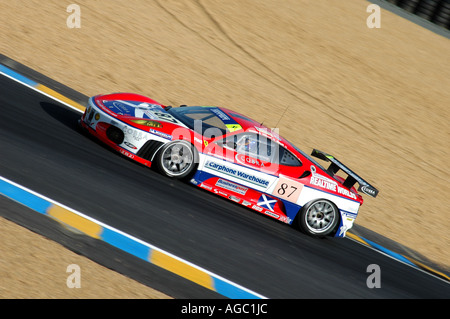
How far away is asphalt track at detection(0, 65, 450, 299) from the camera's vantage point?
686 centimetres

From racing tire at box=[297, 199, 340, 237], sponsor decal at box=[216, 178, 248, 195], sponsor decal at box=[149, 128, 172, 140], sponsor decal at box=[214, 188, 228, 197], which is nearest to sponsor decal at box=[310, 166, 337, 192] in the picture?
racing tire at box=[297, 199, 340, 237]

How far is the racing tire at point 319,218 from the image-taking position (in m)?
8.81

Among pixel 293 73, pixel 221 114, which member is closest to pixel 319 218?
pixel 221 114

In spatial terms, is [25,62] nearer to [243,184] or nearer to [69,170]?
[69,170]

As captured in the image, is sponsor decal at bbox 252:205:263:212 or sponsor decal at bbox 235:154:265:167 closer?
sponsor decal at bbox 235:154:265:167

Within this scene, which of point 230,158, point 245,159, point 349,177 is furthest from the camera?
point 349,177

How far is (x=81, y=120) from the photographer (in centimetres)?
888

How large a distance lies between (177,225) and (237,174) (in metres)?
1.49

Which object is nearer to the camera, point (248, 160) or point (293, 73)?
point (248, 160)

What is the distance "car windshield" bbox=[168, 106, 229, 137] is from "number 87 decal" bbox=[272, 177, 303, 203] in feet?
3.92

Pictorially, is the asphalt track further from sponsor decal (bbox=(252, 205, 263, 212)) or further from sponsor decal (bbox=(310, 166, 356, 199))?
sponsor decal (bbox=(310, 166, 356, 199))

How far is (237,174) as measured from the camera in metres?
8.44

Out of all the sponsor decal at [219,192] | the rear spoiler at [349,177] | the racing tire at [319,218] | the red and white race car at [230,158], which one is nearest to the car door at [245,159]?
the red and white race car at [230,158]

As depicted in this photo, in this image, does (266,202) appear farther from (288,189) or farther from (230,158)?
(230,158)
